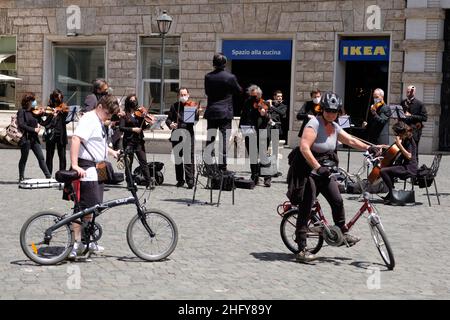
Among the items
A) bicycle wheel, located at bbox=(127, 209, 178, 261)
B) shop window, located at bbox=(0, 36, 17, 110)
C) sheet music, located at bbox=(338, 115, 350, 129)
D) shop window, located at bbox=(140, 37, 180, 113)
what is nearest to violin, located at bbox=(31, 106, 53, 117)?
sheet music, located at bbox=(338, 115, 350, 129)

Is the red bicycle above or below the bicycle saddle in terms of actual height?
below

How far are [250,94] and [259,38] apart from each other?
1154cm

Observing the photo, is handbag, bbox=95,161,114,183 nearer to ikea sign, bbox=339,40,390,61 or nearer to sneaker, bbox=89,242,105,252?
sneaker, bbox=89,242,105,252

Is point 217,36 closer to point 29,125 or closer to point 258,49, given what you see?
point 258,49

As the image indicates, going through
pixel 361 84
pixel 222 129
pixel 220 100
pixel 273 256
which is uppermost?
pixel 361 84

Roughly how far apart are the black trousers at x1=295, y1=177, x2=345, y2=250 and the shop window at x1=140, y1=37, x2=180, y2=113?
1945 cm

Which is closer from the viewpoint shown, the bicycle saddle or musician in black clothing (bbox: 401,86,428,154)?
the bicycle saddle

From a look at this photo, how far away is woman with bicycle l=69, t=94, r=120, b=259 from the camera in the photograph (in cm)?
852

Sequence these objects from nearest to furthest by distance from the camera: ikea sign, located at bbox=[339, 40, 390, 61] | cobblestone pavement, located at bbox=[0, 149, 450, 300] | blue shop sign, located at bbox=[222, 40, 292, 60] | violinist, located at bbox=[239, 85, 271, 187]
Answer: cobblestone pavement, located at bbox=[0, 149, 450, 300] → violinist, located at bbox=[239, 85, 271, 187] → ikea sign, located at bbox=[339, 40, 390, 61] → blue shop sign, located at bbox=[222, 40, 292, 60]

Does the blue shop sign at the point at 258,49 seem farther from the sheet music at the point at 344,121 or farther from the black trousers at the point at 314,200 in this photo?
the black trousers at the point at 314,200

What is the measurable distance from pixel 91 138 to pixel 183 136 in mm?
6412

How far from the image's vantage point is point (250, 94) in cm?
1559

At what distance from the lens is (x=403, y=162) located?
45.3 ft

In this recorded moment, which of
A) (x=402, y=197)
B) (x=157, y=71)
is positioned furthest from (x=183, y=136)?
(x=157, y=71)
